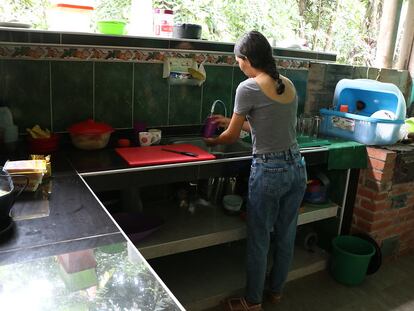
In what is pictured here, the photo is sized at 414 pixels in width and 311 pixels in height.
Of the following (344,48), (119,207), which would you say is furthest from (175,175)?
(344,48)

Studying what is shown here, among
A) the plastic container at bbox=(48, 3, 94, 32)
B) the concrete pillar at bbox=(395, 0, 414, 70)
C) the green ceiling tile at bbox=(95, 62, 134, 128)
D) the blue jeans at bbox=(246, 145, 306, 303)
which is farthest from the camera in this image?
the concrete pillar at bbox=(395, 0, 414, 70)

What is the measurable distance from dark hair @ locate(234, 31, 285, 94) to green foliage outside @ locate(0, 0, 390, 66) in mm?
928

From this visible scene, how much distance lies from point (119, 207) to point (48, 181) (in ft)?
2.33

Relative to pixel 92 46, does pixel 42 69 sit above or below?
below

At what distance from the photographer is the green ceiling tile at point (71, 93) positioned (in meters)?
1.90

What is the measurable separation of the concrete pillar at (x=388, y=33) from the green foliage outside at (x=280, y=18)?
37 centimetres

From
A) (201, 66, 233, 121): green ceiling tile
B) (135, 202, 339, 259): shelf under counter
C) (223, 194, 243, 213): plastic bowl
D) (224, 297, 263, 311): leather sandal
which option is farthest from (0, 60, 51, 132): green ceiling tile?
(224, 297, 263, 311): leather sandal

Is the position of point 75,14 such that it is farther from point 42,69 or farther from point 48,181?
point 48,181

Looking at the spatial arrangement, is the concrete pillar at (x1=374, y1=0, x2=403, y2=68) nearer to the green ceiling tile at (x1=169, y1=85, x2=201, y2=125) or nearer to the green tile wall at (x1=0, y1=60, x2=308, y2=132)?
the green tile wall at (x1=0, y1=60, x2=308, y2=132)

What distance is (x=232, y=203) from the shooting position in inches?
85.6

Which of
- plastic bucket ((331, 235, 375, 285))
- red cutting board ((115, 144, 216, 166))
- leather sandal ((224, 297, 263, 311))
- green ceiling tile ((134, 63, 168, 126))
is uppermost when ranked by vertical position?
green ceiling tile ((134, 63, 168, 126))

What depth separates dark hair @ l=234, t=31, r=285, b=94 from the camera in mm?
1646

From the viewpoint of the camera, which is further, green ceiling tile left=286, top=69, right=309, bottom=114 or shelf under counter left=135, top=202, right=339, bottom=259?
green ceiling tile left=286, top=69, right=309, bottom=114

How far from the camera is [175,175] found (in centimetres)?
176
